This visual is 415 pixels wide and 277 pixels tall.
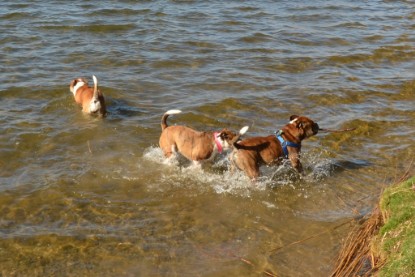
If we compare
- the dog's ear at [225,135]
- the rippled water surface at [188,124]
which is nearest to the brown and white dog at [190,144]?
the dog's ear at [225,135]

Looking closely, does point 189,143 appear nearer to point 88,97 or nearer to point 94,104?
point 94,104

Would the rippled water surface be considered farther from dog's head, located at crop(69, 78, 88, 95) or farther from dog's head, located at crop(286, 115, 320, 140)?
dog's head, located at crop(286, 115, 320, 140)

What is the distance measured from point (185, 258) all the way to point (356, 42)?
1016 cm

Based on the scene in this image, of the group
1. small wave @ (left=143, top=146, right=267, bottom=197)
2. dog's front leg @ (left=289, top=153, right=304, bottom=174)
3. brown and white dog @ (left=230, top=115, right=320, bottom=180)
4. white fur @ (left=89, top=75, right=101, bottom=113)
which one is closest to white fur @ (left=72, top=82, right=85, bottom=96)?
white fur @ (left=89, top=75, right=101, bottom=113)

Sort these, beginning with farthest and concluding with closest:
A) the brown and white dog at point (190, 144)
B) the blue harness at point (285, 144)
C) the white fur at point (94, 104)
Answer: the white fur at point (94, 104) < the brown and white dog at point (190, 144) < the blue harness at point (285, 144)

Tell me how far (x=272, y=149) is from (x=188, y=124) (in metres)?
2.26

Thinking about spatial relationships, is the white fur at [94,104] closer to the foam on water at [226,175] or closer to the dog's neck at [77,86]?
the dog's neck at [77,86]

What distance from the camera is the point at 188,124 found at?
8.86 metres

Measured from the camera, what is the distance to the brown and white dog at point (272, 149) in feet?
22.7

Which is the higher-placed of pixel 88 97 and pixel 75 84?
pixel 75 84

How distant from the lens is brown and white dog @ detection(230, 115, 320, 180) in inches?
273

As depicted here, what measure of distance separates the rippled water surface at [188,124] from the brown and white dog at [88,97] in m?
0.17

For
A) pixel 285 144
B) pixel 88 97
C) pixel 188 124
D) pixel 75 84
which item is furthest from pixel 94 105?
pixel 285 144

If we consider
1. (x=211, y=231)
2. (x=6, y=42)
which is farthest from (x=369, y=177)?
(x=6, y=42)
